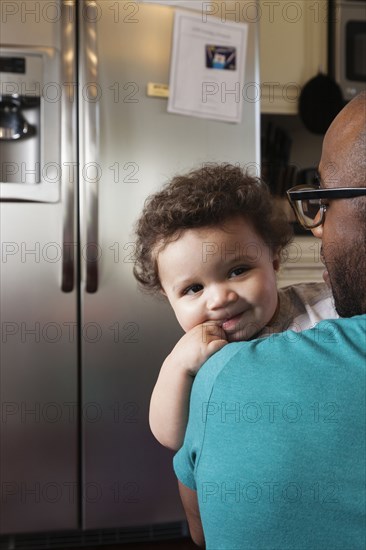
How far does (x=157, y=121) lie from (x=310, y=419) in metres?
1.51

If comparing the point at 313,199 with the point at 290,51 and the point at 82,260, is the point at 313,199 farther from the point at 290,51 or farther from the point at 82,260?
the point at 290,51

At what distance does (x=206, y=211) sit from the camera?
3.64ft

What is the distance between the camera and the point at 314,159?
3.04m

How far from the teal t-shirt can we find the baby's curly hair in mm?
545

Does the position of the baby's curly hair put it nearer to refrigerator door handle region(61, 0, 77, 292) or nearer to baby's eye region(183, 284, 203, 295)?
baby's eye region(183, 284, 203, 295)

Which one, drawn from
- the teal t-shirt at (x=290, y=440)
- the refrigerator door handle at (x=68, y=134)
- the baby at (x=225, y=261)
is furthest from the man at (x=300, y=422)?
the refrigerator door handle at (x=68, y=134)

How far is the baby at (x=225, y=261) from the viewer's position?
107 cm

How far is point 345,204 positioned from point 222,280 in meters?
0.50

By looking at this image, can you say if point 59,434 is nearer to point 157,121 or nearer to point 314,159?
point 157,121

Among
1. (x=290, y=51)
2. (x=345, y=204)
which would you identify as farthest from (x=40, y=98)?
(x=345, y=204)

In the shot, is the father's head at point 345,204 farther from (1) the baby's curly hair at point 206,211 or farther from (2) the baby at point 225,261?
(1) the baby's curly hair at point 206,211

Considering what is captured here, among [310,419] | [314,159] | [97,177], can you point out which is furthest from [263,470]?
[314,159]

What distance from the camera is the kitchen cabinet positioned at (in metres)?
2.64

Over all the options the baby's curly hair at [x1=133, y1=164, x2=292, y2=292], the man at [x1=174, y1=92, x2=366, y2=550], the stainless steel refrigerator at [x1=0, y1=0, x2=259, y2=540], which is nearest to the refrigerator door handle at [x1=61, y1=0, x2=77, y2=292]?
the stainless steel refrigerator at [x1=0, y1=0, x2=259, y2=540]
